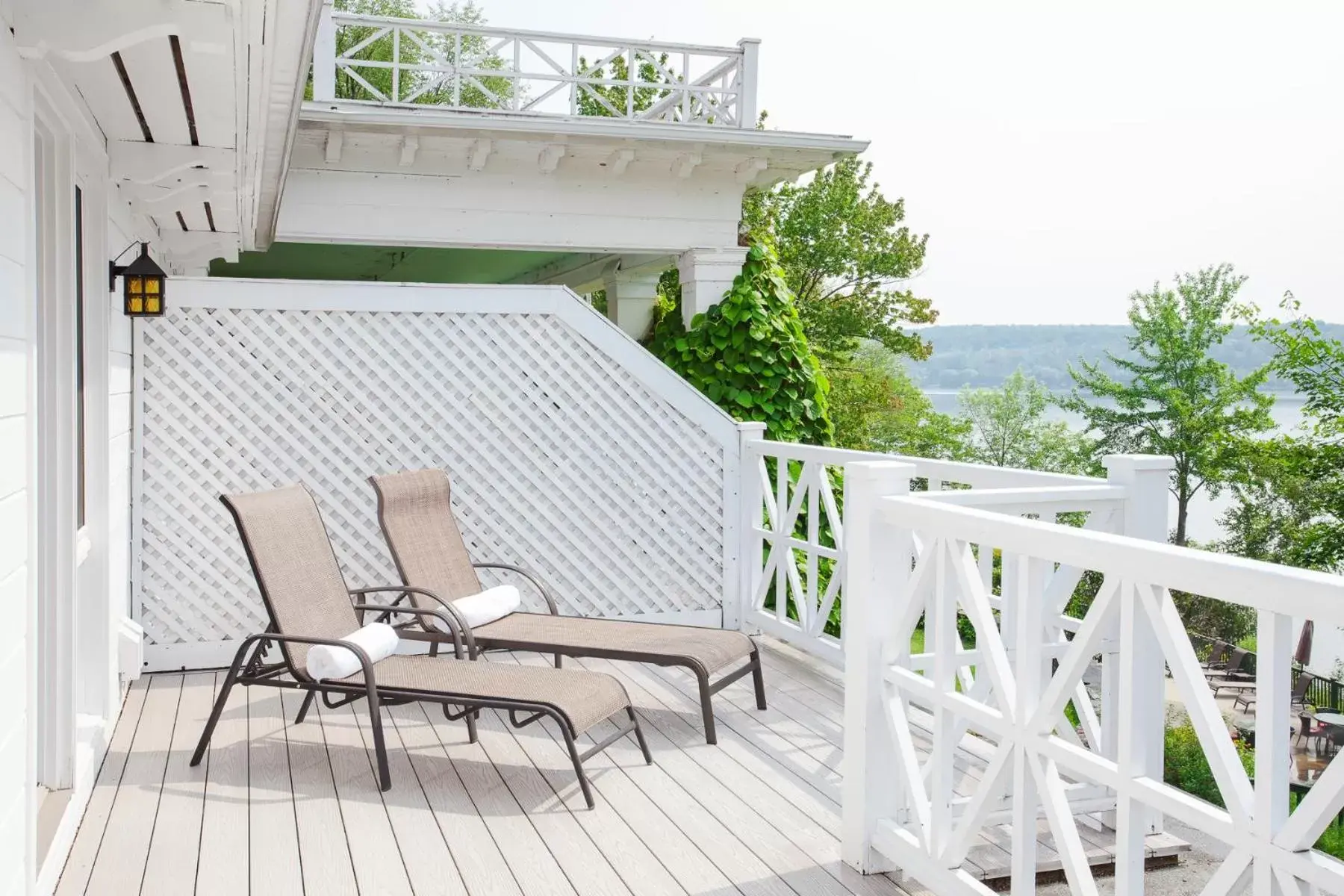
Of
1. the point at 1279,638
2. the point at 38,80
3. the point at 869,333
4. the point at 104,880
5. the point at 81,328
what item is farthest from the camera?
the point at 869,333

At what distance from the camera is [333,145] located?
6887 millimetres

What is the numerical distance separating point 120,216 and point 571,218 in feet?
11.8

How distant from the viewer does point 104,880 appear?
9.45 feet

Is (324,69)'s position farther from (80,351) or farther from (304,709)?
(304,709)

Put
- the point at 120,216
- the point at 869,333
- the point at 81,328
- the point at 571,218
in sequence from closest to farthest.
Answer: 1. the point at 81,328
2. the point at 120,216
3. the point at 571,218
4. the point at 869,333

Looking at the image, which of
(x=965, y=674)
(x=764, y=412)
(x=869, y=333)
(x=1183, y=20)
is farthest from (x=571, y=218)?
(x=1183, y=20)

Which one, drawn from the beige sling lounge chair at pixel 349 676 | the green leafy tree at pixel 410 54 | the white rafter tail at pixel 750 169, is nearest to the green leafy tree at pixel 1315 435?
the green leafy tree at pixel 410 54

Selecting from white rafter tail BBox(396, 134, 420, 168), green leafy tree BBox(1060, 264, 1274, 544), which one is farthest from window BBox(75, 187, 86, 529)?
green leafy tree BBox(1060, 264, 1274, 544)

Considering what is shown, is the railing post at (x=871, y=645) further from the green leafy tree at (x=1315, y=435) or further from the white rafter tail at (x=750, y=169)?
the green leafy tree at (x=1315, y=435)

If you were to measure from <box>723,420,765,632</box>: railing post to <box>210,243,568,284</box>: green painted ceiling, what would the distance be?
5143 millimetres

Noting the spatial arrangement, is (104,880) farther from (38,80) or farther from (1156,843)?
(1156,843)

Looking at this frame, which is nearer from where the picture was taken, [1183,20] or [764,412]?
[764,412]

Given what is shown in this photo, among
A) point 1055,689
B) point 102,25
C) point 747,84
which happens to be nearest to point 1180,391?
point 747,84

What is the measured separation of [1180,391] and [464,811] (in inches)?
1556
